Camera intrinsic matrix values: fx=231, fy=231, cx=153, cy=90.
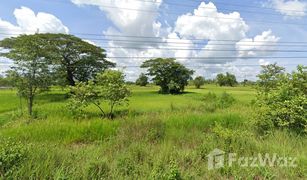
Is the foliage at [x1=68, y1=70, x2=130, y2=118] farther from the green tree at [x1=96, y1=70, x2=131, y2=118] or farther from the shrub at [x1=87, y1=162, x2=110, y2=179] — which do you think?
the shrub at [x1=87, y1=162, x2=110, y2=179]

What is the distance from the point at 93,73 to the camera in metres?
32.8

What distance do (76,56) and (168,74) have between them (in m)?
16.4

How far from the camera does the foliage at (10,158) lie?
155 inches

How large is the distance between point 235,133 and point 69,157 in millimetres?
4563

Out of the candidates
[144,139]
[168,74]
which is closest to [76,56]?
[168,74]

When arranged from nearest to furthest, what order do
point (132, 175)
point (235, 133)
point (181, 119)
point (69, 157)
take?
point (132, 175) < point (69, 157) < point (235, 133) < point (181, 119)

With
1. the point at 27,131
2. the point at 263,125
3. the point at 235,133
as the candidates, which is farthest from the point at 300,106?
the point at 27,131

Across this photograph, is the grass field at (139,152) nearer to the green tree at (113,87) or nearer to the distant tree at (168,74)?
the green tree at (113,87)

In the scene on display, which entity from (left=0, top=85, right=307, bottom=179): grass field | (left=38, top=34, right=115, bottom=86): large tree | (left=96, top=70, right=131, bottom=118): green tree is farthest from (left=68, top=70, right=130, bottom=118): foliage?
(left=38, top=34, right=115, bottom=86): large tree

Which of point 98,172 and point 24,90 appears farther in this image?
point 24,90

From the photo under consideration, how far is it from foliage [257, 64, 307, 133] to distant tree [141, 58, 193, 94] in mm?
30976

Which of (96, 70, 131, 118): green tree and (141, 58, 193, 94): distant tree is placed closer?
(96, 70, 131, 118): green tree

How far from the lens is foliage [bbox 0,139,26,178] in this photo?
3936mm

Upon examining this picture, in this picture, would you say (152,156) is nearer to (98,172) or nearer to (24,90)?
(98,172)
